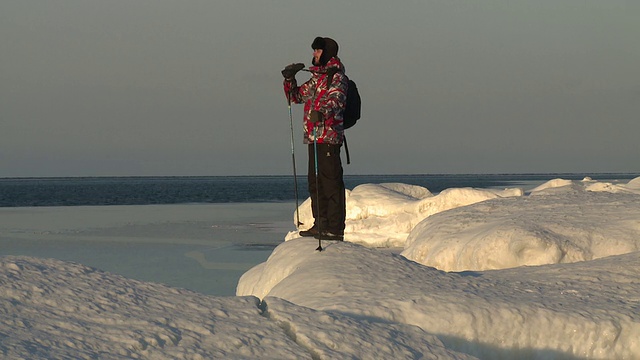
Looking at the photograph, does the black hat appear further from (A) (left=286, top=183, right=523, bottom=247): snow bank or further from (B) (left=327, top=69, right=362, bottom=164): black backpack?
(A) (left=286, top=183, right=523, bottom=247): snow bank

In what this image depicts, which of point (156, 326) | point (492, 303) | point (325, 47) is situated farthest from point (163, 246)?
point (156, 326)

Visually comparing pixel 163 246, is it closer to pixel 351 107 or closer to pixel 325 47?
pixel 351 107

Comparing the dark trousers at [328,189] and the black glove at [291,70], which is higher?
the black glove at [291,70]

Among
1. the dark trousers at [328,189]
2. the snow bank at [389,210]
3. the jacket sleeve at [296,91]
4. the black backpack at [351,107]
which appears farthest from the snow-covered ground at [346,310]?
the snow bank at [389,210]

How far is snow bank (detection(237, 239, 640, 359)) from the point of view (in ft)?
12.9

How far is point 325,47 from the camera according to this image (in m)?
6.94

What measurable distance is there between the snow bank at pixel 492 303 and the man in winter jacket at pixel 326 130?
1.64 metres

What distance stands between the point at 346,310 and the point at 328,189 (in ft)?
10.4

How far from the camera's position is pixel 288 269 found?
5930mm

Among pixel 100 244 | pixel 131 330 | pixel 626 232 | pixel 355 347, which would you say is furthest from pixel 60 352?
pixel 100 244

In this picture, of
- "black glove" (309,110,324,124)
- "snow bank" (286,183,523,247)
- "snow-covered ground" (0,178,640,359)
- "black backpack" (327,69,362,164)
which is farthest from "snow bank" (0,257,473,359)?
"snow bank" (286,183,523,247)

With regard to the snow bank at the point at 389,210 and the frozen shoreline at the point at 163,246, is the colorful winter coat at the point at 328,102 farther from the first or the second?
the snow bank at the point at 389,210

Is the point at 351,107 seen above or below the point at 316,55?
below

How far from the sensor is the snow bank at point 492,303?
3934 mm
